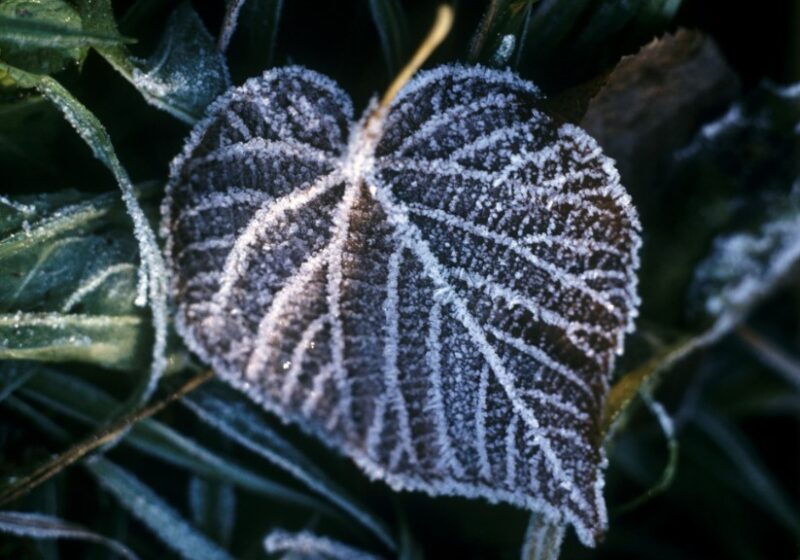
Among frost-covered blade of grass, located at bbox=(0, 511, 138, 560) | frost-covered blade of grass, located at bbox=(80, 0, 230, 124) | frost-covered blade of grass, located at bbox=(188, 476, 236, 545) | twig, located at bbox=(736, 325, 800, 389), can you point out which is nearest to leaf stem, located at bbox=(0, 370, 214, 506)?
frost-covered blade of grass, located at bbox=(0, 511, 138, 560)

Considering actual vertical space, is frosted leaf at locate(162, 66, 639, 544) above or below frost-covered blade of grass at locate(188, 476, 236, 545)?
above

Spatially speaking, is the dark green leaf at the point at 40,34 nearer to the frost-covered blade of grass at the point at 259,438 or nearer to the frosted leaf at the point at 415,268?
the frosted leaf at the point at 415,268

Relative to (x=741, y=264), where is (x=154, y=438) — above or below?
below

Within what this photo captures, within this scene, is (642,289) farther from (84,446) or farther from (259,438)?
(84,446)

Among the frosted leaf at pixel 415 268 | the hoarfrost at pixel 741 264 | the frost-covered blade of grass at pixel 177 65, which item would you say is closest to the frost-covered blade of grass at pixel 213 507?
the frosted leaf at pixel 415 268

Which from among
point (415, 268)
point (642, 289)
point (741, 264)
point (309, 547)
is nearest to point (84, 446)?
point (309, 547)

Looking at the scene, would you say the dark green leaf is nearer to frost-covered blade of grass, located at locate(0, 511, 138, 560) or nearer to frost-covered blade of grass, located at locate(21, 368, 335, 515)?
frost-covered blade of grass, located at locate(21, 368, 335, 515)
